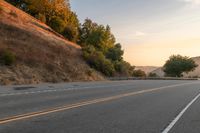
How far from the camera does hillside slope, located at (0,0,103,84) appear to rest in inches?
1599

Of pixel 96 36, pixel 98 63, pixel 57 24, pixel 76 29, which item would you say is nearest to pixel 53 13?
pixel 57 24

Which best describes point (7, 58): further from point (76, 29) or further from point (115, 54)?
point (76, 29)

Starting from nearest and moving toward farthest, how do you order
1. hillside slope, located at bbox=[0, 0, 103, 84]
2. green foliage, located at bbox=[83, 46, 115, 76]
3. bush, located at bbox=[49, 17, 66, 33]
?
1. hillside slope, located at bbox=[0, 0, 103, 84]
2. green foliage, located at bbox=[83, 46, 115, 76]
3. bush, located at bbox=[49, 17, 66, 33]

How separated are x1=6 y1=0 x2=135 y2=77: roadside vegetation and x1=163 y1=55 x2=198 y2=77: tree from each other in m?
32.0

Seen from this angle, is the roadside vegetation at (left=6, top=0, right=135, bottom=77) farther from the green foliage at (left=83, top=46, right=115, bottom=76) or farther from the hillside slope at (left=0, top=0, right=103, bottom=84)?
the hillside slope at (left=0, top=0, right=103, bottom=84)

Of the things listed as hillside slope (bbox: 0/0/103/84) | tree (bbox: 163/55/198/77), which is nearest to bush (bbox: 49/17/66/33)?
hillside slope (bbox: 0/0/103/84)

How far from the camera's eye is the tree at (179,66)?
116438mm

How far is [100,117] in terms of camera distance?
41.5 ft

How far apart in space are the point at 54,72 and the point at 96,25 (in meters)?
46.1

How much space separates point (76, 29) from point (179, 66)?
42.5m

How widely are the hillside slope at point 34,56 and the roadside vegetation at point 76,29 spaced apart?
908cm

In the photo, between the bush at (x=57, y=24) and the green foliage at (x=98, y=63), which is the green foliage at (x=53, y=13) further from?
the green foliage at (x=98, y=63)

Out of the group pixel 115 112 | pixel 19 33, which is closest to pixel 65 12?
pixel 19 33

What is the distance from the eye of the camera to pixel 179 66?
11650 centimetres
